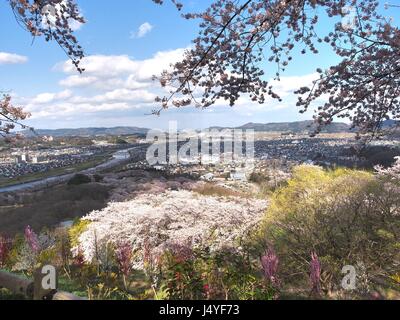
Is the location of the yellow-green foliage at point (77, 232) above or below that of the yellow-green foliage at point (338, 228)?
below

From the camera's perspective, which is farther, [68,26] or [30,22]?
[68,26]

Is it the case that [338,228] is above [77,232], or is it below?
above

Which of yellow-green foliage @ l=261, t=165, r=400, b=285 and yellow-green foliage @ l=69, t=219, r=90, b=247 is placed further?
yellow-green foliage @ l=69, t=219, r=90, b=247

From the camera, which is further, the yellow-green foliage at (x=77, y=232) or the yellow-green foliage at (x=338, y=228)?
the yellow-green foliage at (x=77, y=232)

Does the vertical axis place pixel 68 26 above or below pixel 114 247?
above

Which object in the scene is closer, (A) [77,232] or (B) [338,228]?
(B) [338,228]

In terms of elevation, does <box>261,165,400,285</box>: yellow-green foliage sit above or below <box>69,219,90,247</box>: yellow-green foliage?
above
